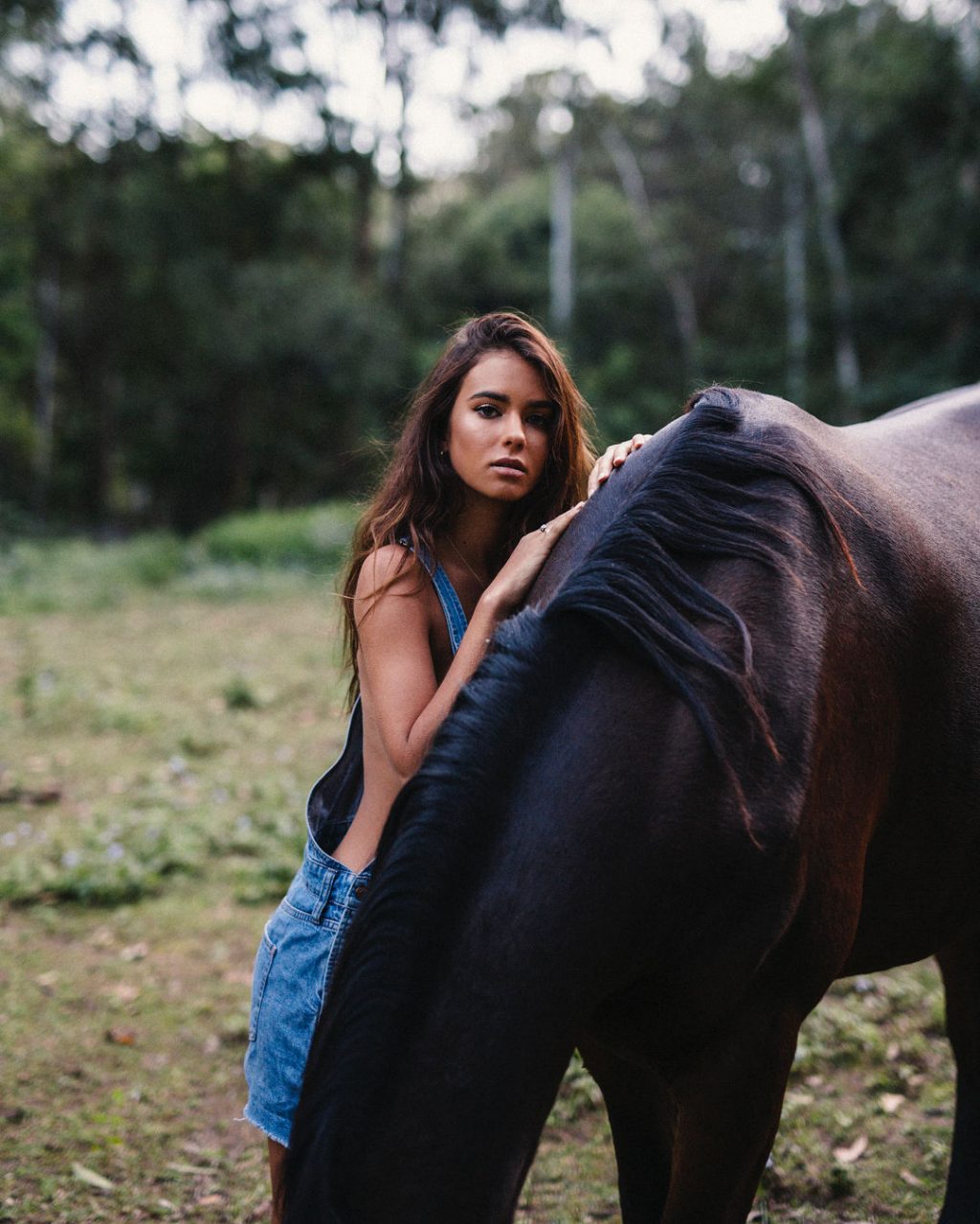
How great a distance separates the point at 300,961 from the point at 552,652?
75 centimetres

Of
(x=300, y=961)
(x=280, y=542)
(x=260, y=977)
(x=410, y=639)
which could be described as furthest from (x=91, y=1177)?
(x=280, y=542)

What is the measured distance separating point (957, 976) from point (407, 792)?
6.07ft

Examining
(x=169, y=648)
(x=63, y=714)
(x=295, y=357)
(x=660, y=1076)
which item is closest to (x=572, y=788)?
(x=660, y=1076)

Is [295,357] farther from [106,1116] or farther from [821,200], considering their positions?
[106,1116]

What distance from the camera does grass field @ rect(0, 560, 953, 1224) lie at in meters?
2.72

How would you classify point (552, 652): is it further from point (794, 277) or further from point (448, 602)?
point (794, 277)

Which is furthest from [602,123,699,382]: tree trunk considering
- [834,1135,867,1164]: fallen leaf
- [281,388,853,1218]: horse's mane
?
[281,388,853,1218]: horse's mane

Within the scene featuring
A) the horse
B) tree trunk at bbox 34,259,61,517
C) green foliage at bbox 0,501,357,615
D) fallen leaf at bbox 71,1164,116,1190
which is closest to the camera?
the horse

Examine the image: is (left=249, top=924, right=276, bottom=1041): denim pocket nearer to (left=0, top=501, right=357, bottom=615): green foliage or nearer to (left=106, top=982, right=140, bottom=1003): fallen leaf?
(left=106, top=982, right=140, bottom=1003): fallen leaf

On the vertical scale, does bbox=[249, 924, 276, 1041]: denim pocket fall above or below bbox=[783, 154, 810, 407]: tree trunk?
below

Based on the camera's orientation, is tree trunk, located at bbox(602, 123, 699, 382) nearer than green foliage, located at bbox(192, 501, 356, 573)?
No

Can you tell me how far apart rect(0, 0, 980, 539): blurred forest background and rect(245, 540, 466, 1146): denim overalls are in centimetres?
1415

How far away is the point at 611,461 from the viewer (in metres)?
1.82

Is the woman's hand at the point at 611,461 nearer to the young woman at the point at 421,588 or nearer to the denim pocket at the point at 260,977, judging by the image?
the young woman at the point at 421,588
